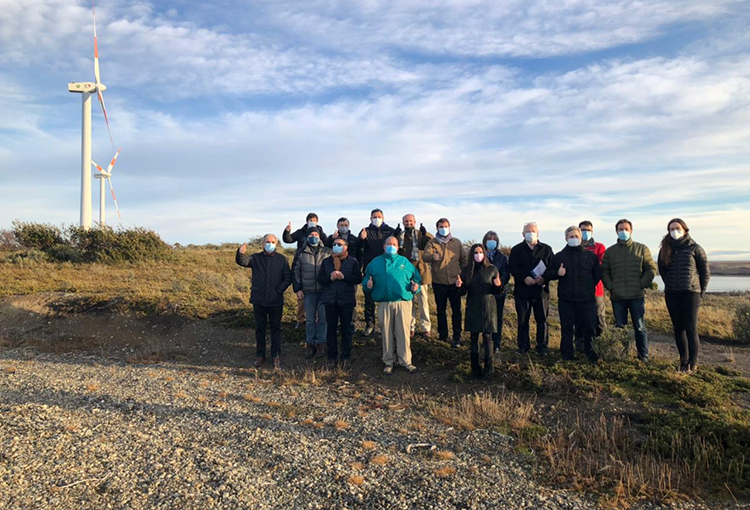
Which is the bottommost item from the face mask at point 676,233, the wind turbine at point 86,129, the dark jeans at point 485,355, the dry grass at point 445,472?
the dry grass at point 445,472

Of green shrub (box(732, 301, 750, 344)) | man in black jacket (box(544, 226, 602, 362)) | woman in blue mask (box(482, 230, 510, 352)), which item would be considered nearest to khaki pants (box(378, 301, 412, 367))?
woman in blue mask (box(482, 230, 510, 352))

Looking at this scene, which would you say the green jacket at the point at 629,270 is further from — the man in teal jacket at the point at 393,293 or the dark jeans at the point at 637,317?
the man in teal jacket at the point at 393,293

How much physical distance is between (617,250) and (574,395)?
2508mm

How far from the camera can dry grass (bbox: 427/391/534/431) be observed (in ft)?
19.9

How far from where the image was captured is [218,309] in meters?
13.1

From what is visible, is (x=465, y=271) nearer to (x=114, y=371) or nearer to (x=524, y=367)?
(x=524, y=367)

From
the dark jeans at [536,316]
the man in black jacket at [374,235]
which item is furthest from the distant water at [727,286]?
the man in black jacket at [374,235]

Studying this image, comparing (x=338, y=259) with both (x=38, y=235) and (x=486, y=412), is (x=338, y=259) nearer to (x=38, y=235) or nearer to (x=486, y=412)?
(x=486, y=412)

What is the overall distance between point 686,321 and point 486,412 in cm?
333

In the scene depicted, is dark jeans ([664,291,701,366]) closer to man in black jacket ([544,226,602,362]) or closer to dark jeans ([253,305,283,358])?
man in black jacket ([544,226,602,362])

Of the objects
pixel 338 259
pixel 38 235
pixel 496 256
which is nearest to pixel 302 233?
pixel 338 259

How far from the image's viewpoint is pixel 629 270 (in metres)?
7.65

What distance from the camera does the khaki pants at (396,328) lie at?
829 cm

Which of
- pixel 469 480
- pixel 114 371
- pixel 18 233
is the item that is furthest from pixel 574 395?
pixel 18 233
